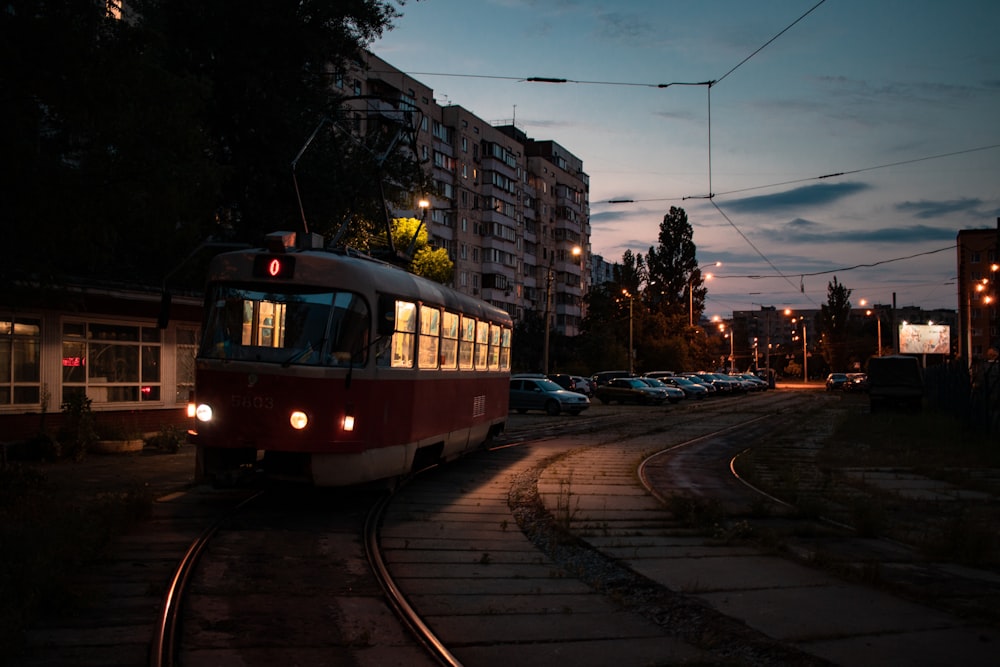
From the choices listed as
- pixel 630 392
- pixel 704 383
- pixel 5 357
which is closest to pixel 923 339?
pixel 704 383

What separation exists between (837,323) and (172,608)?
130328 mm

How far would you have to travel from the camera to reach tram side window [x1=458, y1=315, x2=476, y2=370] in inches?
611

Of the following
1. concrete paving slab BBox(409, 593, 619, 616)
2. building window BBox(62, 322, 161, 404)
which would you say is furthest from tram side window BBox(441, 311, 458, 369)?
Answer: building window BBox(62, 322, 161, 404)

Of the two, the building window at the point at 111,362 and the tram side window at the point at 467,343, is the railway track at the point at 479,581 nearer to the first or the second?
the tram side window at the point at 467,343

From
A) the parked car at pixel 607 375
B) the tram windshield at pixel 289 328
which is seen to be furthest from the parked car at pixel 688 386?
the tram windshield at pixel 289 328

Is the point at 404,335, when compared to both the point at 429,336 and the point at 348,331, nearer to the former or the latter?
the point at 429,336

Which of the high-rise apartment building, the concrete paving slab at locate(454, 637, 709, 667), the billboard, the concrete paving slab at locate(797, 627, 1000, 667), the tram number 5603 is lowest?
the concrete paving slab at locate(454, 637, 709, 667)

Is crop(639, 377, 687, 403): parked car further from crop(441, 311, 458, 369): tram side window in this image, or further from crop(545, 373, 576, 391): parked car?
crop(441, 311, 458, 369): tram side window

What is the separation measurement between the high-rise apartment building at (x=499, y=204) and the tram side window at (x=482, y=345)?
41946 mm

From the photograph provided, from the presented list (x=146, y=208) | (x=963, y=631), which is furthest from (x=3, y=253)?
(x=963, y=631)

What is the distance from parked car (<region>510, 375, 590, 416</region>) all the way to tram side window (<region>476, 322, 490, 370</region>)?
64.3ft

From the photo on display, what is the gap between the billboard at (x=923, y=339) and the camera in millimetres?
66000

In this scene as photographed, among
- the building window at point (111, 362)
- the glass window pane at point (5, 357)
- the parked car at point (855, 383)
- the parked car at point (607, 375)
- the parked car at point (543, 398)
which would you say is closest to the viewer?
the glass window pane at point (5, 357)

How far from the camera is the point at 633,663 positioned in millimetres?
5629
